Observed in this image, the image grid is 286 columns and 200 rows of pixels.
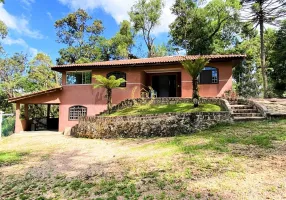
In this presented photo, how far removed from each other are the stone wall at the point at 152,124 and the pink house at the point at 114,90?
540cm

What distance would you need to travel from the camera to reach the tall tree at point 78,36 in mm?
33500

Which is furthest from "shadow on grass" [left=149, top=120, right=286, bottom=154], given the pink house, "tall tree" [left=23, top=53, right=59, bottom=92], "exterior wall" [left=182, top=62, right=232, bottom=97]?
"tall tree" [left=23, top=53, right=59, bottom=92]

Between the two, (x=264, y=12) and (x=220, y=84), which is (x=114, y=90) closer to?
(x=220, y=84)

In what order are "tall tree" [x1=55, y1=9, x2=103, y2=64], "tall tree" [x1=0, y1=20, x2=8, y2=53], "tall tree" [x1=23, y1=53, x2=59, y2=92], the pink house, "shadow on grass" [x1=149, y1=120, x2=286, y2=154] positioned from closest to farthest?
"shadow on grass" [x1=149, y1=120, x2=286, y2=154]
the pink house
"tall tree" [x1=0, y1=20, x2=8, y2=53]
"tall tree" [x1=23, y1=53, x2=59, y2=92]
"tall tree" [x1=55, y1=9, x2=103, y2=64]

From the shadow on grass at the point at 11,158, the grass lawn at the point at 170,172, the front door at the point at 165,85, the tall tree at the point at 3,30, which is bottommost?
the shadow on grass at the point at 11,158

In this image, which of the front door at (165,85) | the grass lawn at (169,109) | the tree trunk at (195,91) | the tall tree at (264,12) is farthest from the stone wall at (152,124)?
the tall tree at (264,12)

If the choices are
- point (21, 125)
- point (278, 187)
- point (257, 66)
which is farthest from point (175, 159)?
point (257, 66)

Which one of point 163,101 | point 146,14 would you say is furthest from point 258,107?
point 146,14

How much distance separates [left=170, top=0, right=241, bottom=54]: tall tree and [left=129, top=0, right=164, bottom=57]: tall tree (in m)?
2.91

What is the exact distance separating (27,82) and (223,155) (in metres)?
28.7

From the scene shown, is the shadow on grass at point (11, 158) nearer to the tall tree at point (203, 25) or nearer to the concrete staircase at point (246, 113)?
the concrete staircase at point (246, 113)

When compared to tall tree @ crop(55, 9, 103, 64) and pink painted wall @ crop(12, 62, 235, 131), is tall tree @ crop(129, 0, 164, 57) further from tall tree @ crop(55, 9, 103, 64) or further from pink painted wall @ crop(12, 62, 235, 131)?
pink painted wall @ crop(12, 62, 235, 131)

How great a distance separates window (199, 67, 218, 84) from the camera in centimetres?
1708

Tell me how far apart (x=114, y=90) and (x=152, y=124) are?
8.10m
